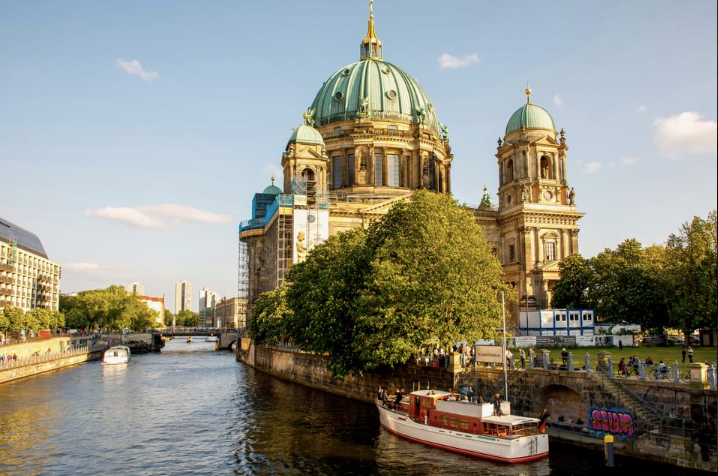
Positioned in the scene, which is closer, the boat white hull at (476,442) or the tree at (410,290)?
the boat white hull at (476,442)

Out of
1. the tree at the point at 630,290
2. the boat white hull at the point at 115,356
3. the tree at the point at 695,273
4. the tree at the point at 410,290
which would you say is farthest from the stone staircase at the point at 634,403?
the boat white hull at the point at 115,356

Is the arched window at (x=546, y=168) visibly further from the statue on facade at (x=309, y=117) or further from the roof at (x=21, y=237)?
the roof at (x=21, y=237)

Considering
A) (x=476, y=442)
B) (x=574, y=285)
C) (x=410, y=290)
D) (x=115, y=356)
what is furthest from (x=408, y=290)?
(x=115, y=356)

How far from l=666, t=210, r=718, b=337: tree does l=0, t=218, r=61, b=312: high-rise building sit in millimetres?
109791

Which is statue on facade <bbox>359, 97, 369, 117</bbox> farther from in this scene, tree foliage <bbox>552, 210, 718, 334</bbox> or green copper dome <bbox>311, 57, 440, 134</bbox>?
tree foliage <bbox>552, 210, 718, 334</bbox>

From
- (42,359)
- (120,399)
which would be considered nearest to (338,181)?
(42,359)

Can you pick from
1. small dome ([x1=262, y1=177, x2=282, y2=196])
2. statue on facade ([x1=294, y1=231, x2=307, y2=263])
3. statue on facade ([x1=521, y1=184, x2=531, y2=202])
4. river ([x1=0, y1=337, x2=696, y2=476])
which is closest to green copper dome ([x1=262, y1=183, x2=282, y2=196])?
small dome ([x1=262, y1=177, x2=282, y2=196])

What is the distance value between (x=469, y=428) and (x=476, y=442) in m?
1.01

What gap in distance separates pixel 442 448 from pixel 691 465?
13.3m

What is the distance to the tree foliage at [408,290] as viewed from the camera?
1863 inches

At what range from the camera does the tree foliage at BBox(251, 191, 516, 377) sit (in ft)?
155

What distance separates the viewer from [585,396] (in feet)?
125

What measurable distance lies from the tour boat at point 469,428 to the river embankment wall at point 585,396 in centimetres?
367

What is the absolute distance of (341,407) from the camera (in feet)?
176
